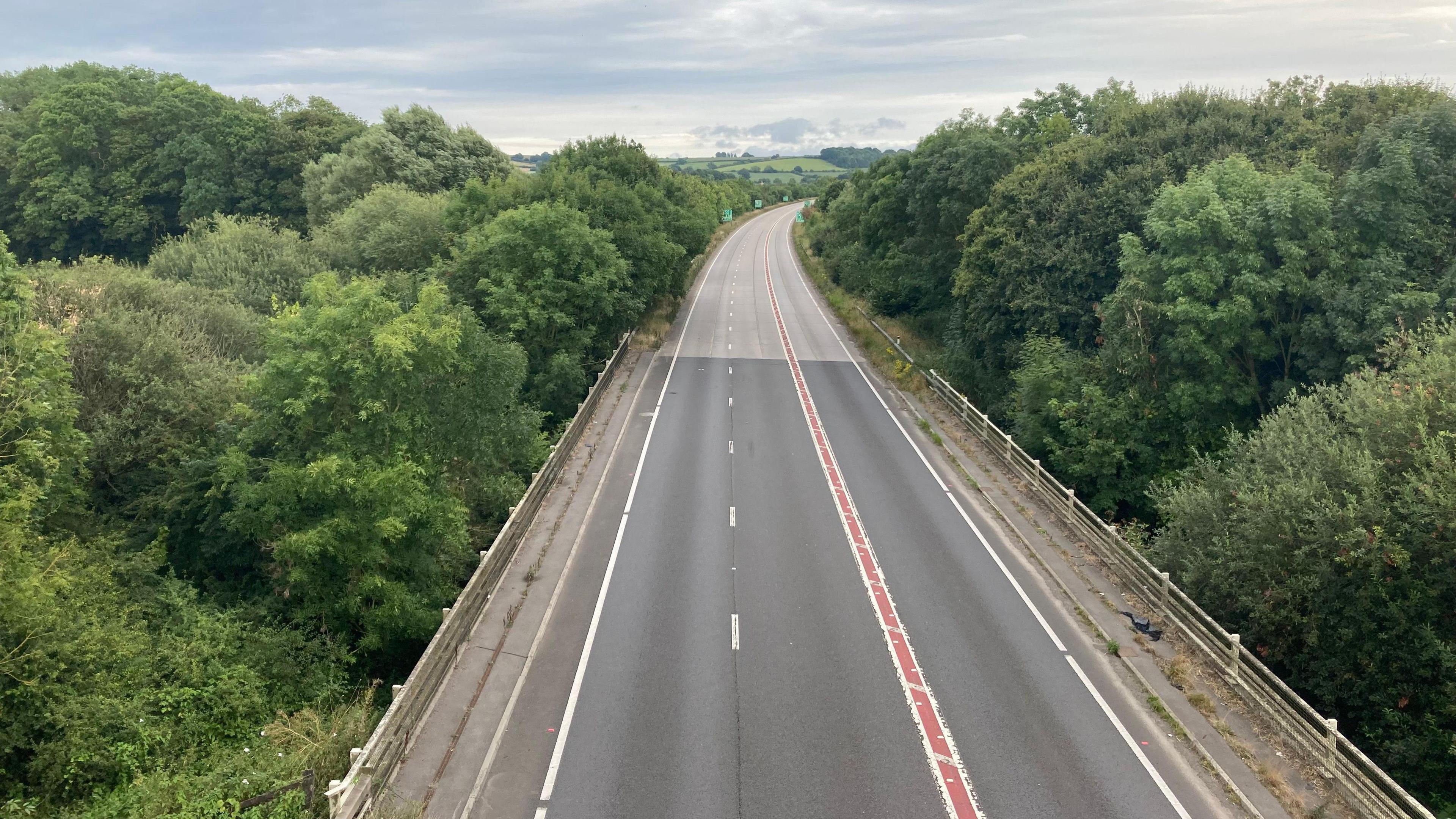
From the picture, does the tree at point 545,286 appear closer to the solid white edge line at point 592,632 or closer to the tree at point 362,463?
the solid white edge line at point 592,632

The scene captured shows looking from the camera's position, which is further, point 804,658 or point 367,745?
point 804,658

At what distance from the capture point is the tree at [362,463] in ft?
64.4

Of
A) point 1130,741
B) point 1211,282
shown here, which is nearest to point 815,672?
point 1130,741

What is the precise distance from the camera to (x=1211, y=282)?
1051 inches

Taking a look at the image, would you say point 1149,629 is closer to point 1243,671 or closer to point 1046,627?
point 1046,627

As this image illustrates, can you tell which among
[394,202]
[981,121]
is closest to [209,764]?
[394,202]

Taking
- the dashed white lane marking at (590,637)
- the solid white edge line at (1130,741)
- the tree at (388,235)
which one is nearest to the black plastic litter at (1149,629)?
the solid white edge line at (1130,741)

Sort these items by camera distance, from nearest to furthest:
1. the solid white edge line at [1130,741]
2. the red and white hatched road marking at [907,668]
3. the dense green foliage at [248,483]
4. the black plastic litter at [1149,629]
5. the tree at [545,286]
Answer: the solid white edge line at [1130,741]
the red and white hatched road marking at [907,668]
the dense green foliage at [248,483]
the black plastic litter at [1149,629]
the tree at [545,286]

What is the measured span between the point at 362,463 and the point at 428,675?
25.1 ft

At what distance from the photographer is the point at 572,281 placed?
39219 millimetres

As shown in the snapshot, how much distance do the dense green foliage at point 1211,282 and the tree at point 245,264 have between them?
3628 centimetres

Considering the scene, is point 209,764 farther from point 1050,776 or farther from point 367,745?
point 1050,776

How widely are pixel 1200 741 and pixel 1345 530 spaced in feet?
18.4

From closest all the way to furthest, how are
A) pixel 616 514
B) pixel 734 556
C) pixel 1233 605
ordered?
pixel 1233 605 < pixel 734 556 < pixel 616 514
